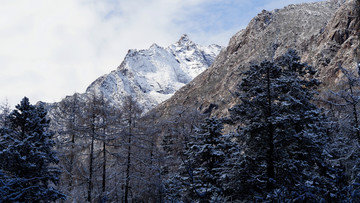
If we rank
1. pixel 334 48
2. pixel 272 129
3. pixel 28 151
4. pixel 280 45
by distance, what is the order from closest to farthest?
pixel 28 151 → pixel 272 129 → pixel 334 48 → pixel 280 45

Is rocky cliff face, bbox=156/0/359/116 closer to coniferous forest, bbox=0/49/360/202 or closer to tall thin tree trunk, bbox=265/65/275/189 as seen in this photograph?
coniferous forest, bbox=0/49/360/202

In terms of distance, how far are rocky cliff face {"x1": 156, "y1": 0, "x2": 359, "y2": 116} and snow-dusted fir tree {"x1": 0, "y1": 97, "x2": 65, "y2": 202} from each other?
191 ft

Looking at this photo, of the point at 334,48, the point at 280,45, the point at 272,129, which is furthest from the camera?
the point at 280,45

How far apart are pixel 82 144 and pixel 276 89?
998cm

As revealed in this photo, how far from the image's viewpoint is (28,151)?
400 inches

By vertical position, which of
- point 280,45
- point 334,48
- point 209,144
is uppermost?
point 280,45

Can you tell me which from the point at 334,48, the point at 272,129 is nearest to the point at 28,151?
the point at 272,129

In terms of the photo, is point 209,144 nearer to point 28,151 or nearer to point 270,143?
point 270,143

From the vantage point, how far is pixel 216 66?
144 m

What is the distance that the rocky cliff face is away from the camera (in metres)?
73.4

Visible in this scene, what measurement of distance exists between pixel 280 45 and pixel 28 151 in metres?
119

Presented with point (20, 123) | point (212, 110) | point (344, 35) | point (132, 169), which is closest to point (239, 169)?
point (132, 169)

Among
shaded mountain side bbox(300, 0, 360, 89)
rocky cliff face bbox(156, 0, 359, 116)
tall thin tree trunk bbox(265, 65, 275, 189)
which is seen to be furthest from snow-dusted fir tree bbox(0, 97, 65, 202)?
shaded mountain side bbox(300, 0, 360, 89)

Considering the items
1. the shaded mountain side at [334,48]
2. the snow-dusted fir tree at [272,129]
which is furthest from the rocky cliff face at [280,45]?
the snow-dusted fir tree at [272,129]
